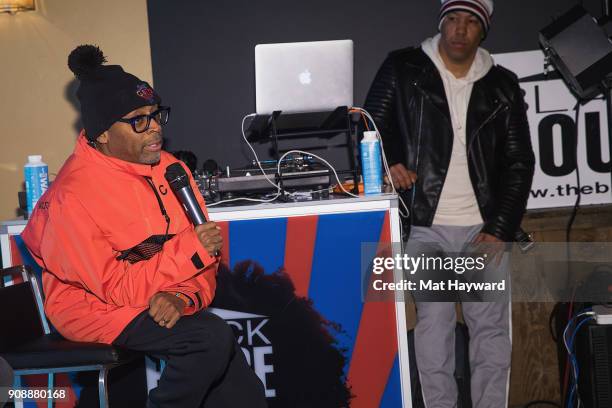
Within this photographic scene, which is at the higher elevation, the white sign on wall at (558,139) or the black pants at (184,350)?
the white sign on wall at (558,139)

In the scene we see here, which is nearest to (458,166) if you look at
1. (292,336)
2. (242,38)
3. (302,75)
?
(302,75)

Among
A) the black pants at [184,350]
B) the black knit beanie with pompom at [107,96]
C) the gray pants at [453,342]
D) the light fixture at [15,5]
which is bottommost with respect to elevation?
the gray pants at [453,342]

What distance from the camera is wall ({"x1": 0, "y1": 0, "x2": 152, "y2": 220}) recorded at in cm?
366

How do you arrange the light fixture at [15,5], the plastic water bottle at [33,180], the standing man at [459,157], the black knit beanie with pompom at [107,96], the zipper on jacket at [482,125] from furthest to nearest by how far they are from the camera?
the light fixture at [15,5]
the zipper on jacket at [482,125]
the standing man at [459,157]
the plastic water bottle at [33,180]
the black knit beanie with pompom at [107,96]

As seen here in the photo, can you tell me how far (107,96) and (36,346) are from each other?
867 millimetres

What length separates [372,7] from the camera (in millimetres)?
3787

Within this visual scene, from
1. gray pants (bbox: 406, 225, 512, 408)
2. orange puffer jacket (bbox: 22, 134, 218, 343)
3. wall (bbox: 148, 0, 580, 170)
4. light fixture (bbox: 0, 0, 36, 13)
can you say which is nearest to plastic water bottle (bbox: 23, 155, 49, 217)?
orange puffer jacket (bbox: 22, 134, 218, 343)

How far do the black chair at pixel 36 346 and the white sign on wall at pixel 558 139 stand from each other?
7.91 ft

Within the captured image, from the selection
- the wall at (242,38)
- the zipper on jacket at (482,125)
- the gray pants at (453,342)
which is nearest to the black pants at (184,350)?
the gray pants at (453,342)

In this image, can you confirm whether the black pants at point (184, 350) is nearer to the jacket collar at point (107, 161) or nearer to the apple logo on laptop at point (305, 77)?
the jacket collar at point (107, 161)

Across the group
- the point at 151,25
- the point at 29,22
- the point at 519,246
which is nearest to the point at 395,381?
the point at 519,246

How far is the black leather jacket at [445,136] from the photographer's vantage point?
321 cm

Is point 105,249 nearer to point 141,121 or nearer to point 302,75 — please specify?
point 141,121

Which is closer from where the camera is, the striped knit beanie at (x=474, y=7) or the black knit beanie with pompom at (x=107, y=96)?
the black knit beanie with pompom at (x=107, y=96)
